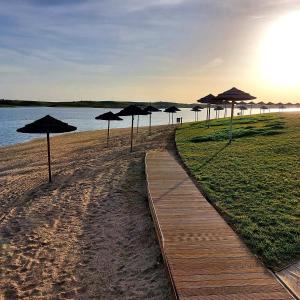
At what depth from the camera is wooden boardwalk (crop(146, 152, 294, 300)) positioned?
18.5ft

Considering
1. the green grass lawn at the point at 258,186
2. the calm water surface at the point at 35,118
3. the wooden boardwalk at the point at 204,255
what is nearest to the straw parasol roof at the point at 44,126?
the wooden boardwalk at the point at 204,255

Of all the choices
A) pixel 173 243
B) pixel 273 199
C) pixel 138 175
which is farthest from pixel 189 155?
pixel 173 243

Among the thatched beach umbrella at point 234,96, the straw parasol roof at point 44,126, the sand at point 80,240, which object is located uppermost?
the thatched beach umbrella at point 234,96

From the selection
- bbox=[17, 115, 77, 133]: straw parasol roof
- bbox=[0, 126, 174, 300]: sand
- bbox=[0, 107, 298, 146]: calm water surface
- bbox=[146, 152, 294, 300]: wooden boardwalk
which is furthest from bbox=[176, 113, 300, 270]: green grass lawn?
bbox=[0, 107, 298, 146]: calm water surface

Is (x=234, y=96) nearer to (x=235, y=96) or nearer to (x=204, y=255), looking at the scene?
(x=235, y=96)

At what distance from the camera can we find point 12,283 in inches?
272

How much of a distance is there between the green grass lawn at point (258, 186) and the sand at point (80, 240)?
2145 mm

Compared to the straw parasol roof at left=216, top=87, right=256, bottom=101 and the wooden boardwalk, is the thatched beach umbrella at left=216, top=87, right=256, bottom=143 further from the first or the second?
the wooden boardwalk

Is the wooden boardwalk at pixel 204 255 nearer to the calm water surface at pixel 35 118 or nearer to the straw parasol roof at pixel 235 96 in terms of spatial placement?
the straw parasol roof at pixel 235 96

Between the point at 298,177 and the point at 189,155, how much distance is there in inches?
278

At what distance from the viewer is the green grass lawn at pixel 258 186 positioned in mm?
7715

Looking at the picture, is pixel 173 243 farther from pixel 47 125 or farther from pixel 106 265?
pixel 47 125

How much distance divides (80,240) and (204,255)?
3.35 m

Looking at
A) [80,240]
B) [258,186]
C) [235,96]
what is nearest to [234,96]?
[235,96]
